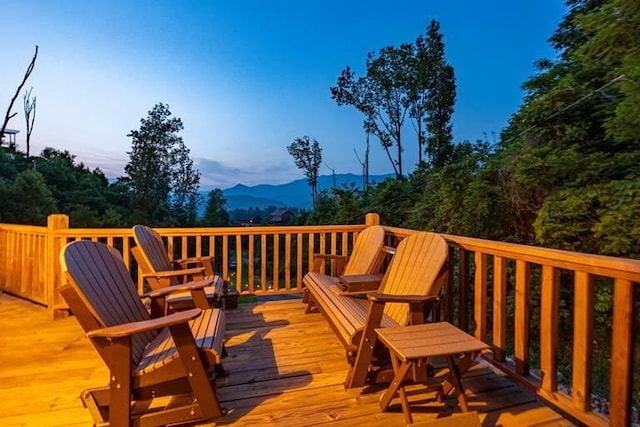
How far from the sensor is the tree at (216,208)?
12.7 m

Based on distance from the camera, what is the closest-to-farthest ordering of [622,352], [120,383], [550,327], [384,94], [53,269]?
[622,352] → [120,383] → [550,327] → [53,269] → [384,94]

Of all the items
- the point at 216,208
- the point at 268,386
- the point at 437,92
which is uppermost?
the point at 437,92

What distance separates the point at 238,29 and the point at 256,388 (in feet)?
24.6

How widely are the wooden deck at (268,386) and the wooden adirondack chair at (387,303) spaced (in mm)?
194

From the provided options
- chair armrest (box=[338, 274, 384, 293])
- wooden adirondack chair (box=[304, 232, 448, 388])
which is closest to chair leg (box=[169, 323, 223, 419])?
wooden adirondack chair (box=[304, 232, 448, 388])

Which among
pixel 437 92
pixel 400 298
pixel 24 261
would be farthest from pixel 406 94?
pixel 400 298

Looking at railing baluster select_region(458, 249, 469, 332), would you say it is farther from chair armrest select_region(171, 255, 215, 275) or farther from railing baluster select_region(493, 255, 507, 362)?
chair armrest select_region(171, 255, 215, 275)

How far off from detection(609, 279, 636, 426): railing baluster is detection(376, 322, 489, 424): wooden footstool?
0.53 m

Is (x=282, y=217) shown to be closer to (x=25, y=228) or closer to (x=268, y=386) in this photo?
(x=25, y=228)

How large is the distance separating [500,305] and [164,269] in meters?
2.91

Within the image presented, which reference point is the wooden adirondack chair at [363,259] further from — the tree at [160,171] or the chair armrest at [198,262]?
the tree at [160,171]

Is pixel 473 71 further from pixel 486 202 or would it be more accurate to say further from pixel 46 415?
pixel 46 415

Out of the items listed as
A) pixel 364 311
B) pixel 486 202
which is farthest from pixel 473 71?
pixel 364 311

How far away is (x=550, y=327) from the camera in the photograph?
1.93m
